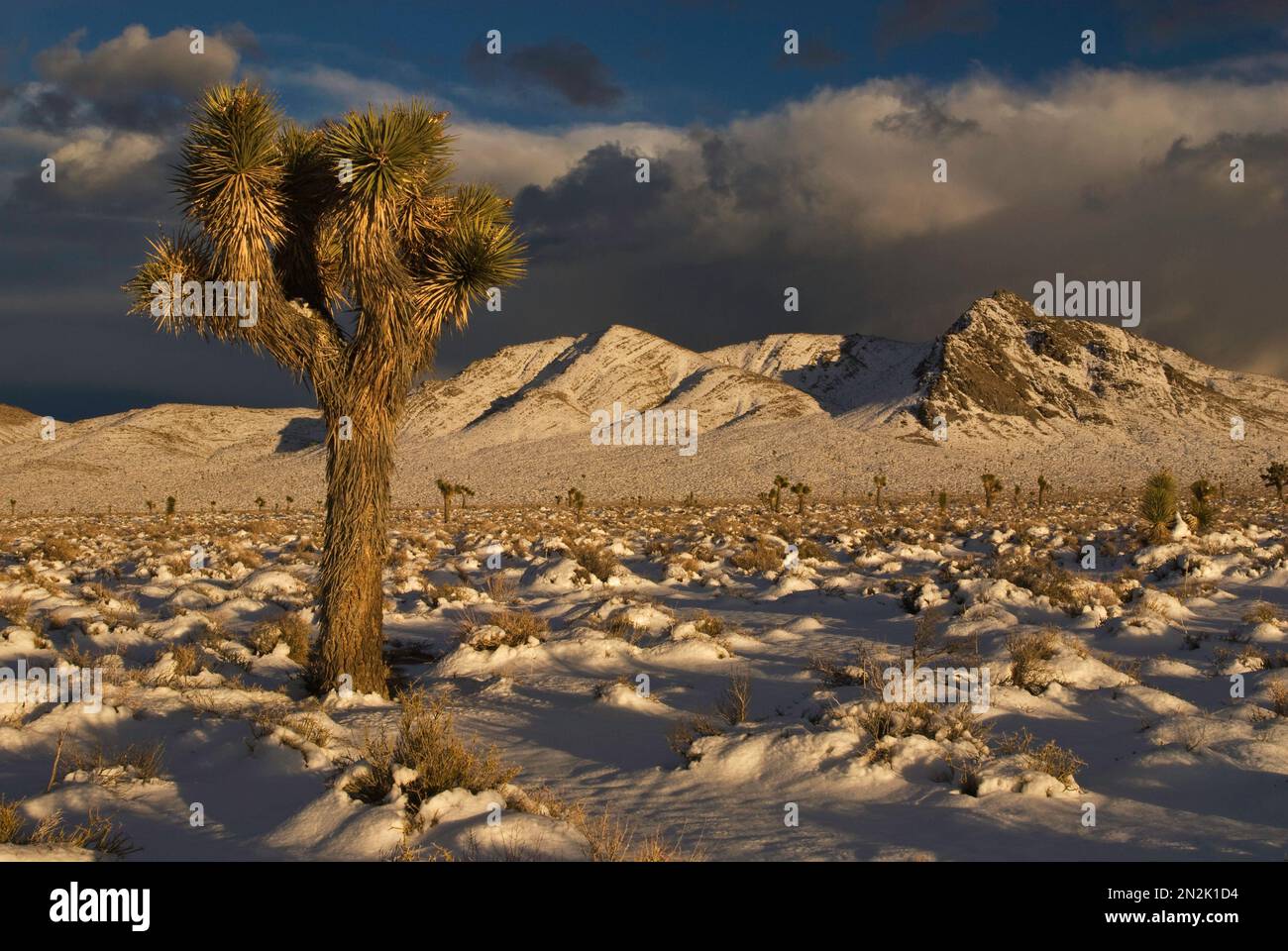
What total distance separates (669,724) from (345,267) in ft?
18.9

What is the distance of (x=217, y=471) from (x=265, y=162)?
4260 inches

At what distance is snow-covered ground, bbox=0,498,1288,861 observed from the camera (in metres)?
5.26

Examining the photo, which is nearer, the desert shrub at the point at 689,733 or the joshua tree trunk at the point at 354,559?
the desert shrub at the point at 689,733

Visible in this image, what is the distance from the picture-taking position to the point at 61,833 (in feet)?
15.2

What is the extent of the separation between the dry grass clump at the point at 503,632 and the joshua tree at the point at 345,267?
1.66 metres

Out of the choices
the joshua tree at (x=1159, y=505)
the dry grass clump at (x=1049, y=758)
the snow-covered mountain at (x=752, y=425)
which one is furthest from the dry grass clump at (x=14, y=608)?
the snow-covered mountain at (x=752, y=425)

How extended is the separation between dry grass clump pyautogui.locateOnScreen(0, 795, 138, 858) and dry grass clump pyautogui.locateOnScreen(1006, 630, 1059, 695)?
7.52m

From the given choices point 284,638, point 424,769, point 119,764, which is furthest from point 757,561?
point 119,764

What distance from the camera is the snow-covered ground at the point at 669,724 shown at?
526 centimetres

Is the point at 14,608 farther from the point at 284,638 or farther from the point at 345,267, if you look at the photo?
the point at 345,267

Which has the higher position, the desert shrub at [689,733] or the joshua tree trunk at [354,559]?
the joshua tree trunk at [354,559]

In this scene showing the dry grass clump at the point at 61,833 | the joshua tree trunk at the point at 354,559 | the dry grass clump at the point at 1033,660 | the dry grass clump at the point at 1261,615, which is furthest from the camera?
the dry grass clump at the point at 1261,615

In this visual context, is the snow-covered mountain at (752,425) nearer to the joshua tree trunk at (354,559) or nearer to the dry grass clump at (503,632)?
the dry grass clump at (503,632)
